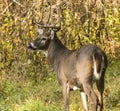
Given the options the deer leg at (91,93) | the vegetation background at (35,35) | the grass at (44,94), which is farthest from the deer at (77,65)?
the vegetation background at (35,35)

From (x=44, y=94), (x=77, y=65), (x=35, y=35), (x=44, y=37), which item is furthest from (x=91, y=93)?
(x=35, y=35)

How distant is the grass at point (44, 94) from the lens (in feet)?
36.2

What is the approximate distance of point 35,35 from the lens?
13.6 m

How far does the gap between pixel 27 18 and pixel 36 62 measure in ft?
5.42

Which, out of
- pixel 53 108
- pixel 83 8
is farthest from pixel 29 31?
pixel 53 108

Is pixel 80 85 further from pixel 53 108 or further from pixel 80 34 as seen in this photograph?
pixel 80 34

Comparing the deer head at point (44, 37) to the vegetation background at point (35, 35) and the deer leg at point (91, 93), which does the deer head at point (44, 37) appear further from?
the deer leg at point (91, 93)

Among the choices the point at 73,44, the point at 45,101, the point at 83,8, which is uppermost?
the point at 83,8

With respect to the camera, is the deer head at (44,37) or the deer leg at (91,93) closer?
the deer leg at (91,93)

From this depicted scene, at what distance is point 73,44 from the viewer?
13977 millimetres

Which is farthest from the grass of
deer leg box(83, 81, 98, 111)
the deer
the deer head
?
the deer head

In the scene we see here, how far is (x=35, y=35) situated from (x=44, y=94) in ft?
5.91

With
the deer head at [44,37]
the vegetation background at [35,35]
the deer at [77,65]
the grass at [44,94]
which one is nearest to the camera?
the deer at [77,65]

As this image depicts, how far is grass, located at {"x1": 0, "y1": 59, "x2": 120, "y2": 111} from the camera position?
11022 mm
